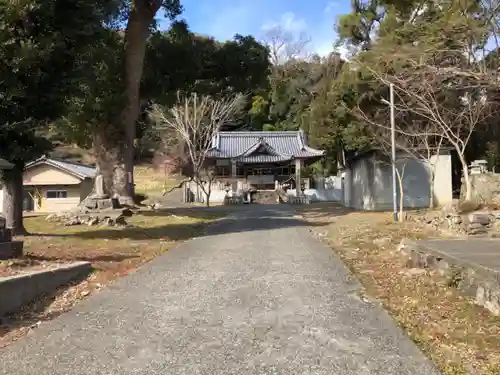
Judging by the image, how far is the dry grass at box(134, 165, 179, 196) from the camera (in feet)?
167

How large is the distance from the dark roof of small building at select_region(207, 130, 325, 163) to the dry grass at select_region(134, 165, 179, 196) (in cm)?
765

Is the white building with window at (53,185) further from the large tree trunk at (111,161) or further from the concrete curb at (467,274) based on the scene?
the concrete curb at (467,274)

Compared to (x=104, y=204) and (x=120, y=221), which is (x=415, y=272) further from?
(x=104, y=204)

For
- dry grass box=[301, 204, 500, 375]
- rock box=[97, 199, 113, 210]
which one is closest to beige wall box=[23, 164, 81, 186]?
rock box=[97, 199, 113, 210]

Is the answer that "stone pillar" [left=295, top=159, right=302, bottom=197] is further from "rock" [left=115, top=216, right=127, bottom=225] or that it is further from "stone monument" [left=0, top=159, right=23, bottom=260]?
"stone monument" [left=0, top=159, right=23, bottom=260]

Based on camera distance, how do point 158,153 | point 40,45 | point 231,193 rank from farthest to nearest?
point 158,153, point 231,193, point 40,45

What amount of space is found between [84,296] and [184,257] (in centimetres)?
373

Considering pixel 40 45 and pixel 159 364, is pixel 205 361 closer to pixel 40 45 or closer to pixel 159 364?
pixel 159 364

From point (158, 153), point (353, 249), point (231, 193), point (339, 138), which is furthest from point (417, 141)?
point (158, 153)

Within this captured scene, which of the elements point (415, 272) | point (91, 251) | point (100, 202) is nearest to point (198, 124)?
point (100, 202)

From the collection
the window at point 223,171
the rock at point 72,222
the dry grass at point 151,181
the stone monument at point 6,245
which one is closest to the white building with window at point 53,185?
the dry grass at point 151,181

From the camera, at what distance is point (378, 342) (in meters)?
4.89

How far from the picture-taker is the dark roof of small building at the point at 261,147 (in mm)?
44750

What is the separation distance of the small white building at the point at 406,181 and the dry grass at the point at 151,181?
81.6 ft
